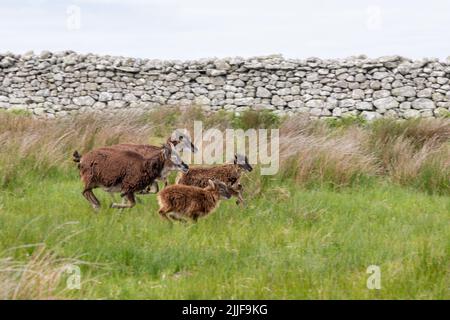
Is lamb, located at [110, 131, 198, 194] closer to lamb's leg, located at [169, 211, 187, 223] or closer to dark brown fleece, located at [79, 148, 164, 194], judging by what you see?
dark brown fleece, located at [79, 148, 164, 194]

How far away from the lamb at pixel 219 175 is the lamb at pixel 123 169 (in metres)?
0.79

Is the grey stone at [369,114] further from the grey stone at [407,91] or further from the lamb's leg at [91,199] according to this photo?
the lamb's leg at [91,199]

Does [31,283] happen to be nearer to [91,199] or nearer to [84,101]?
[91,199]

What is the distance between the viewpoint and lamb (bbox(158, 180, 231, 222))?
623 centimetres

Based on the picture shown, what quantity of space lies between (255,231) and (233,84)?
1486cm

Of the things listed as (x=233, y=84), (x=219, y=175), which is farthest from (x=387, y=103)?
(x=219, y=175)

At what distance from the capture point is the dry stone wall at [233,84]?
19.9m

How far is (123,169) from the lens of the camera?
6465mm

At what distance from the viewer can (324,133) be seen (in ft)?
40.3

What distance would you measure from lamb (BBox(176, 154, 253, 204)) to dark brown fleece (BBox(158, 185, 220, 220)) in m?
0.88

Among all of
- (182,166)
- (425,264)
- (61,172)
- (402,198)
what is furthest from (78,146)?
(425,264)

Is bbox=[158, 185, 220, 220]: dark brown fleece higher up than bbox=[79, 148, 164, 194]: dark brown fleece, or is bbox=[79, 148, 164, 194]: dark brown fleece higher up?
bbox=[79, 148, 164, 194]: dark brown fleece

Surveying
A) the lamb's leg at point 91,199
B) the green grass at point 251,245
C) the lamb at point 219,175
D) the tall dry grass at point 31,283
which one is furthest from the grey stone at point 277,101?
the tall dry grass at point 31,283

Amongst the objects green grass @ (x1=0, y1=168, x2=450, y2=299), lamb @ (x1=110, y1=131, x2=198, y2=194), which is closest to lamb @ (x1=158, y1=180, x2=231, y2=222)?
green grass @ (x1=0, y1=168, x2=450, y2=299)
